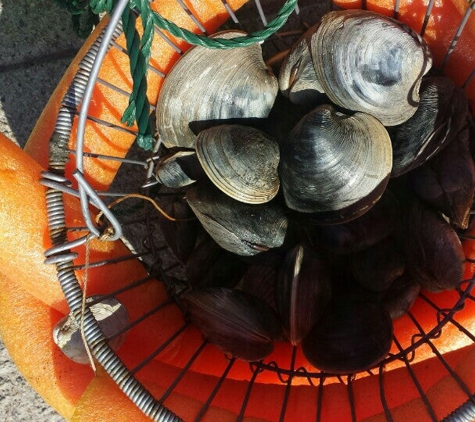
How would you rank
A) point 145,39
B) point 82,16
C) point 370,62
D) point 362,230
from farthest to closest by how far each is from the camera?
1. point 82,16
2. point 362,230
3. point 370,62
4. point 145,39

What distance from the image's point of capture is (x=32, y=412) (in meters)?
1.67

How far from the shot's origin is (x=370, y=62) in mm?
1118

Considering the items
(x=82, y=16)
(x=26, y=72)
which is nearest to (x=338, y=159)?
(x=82, y=16)

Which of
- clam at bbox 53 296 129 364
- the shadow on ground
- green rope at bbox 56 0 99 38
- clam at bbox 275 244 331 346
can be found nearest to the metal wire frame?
clam at bbox 53 296 129 364

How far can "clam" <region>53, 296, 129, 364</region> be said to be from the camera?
1146 mm

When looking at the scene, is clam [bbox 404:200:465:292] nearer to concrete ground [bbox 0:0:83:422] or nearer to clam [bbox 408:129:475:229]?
clam [bbox 408:129:475:229]

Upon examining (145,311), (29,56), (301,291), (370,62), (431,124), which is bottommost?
(145,311)

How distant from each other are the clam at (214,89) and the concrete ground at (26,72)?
0.60 metres

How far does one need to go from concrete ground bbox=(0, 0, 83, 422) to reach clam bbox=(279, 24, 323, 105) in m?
0.76

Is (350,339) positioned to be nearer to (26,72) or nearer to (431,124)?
(431,124)

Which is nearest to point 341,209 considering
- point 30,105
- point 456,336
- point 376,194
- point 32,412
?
point 376,194

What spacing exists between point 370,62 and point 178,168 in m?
0.49

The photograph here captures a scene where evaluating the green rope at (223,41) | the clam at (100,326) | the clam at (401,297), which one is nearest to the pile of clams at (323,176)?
the clam at (401,297)

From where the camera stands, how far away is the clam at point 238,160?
3.72ft
